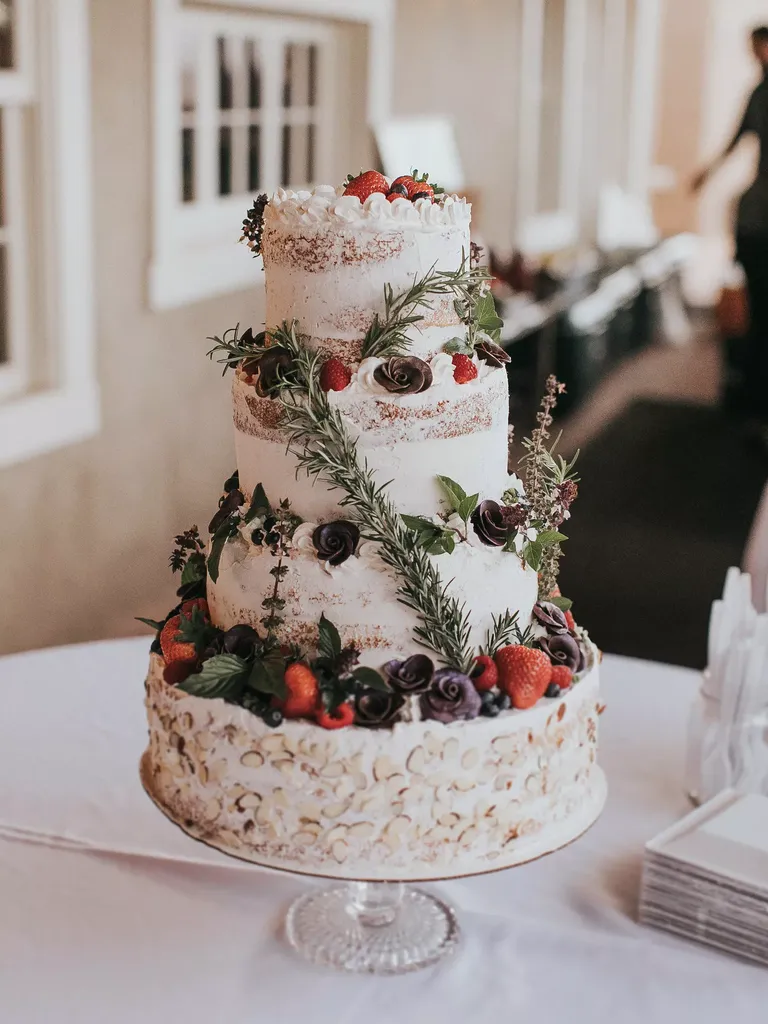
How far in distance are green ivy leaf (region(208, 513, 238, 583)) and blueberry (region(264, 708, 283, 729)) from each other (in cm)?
17

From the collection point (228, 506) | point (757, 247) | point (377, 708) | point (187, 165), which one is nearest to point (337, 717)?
point (377, 708)

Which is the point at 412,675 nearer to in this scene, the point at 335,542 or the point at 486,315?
the point at 335,542

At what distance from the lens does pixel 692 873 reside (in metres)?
1.33

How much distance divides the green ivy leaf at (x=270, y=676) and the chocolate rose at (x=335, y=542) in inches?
4.3

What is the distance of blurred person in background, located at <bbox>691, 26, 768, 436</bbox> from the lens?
6.36 meters

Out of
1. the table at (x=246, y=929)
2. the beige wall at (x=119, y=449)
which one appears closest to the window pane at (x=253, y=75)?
the beige wall at (x=119, y=449)

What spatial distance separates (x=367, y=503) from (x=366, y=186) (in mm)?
326

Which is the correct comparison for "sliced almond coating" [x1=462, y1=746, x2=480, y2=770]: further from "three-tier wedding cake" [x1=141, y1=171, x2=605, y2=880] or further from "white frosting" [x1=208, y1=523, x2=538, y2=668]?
"white frosting" [x1=208, y1=523, x2=538, y2=668]

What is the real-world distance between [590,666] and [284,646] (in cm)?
34

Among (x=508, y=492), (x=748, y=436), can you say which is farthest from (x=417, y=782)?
(x=748, y=436)

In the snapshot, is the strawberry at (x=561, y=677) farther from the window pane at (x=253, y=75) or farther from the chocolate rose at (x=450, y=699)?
the window pane at (x=253, y=75)

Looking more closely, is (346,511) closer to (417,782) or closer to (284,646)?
(284,646)

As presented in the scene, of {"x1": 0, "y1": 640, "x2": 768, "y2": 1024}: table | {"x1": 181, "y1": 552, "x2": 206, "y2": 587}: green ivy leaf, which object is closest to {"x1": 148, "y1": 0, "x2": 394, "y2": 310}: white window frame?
{"x1": 0, "y1": 640, "x2": 768, "y2": 1024}: table

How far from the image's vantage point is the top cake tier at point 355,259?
47.6 inches
